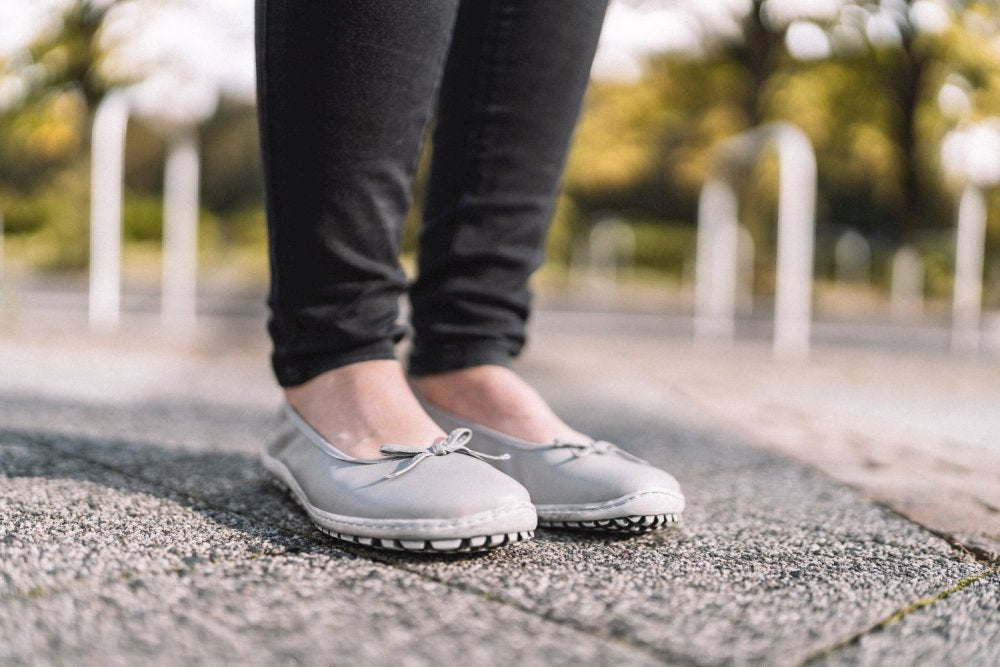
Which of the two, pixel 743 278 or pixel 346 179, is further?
pixel 743 278

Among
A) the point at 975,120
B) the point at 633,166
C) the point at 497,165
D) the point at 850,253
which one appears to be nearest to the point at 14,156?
the point at 633,166

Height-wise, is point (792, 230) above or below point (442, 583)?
above

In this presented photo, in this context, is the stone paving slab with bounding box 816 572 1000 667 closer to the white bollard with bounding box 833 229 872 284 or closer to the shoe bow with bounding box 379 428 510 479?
the shoe bow with bounding box 379 428 510 479

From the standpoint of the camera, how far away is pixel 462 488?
2.71 feet

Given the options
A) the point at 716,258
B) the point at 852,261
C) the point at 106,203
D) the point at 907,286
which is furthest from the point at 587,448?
the point at 852,261

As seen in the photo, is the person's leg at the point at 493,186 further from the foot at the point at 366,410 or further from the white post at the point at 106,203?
the white post at the point at 106,203

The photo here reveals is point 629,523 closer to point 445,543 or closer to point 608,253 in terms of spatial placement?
point 445,543

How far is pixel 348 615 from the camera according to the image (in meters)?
0.66

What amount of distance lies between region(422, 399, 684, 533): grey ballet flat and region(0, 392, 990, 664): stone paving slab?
0.07 ft

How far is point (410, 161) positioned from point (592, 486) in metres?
0.36

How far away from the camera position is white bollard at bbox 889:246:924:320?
11875 millimetres

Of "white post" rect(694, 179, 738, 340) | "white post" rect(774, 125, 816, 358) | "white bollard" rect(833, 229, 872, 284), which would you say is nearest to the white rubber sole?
"white post" rect(774, 125, 816, 358)

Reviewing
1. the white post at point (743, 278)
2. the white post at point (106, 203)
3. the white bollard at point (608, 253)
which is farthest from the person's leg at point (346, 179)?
the white bollard at point (608, 253)

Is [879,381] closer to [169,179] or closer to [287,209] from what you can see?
[287,209]
